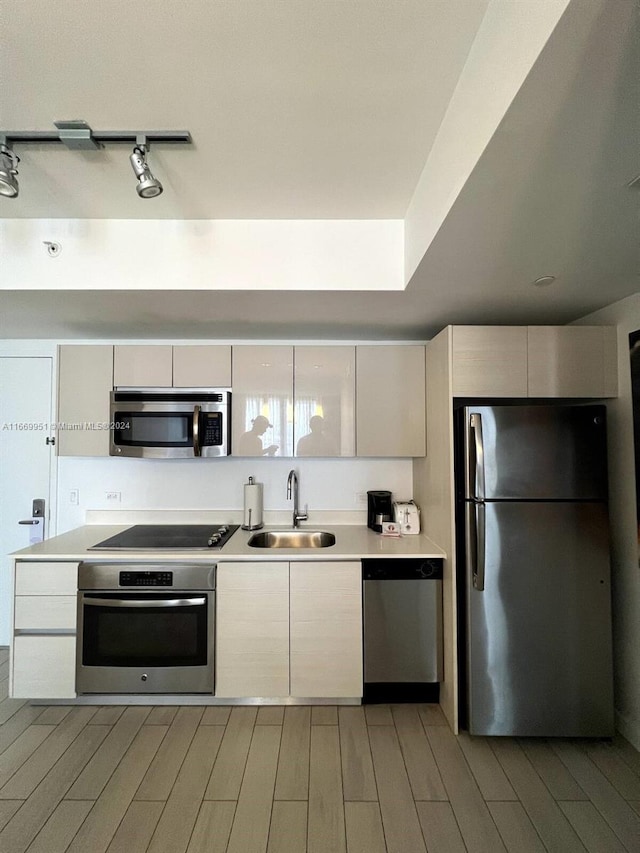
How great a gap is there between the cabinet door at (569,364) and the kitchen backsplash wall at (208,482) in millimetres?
1136

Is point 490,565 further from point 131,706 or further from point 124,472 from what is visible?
point 124,472

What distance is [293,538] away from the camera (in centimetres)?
282

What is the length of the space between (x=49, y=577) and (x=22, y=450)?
1.18m

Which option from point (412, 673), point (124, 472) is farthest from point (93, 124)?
point (412, 673)

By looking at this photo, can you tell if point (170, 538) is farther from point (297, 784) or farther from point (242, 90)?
point (242, 90)

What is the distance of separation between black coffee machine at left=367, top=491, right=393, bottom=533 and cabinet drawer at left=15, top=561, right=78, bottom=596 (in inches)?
73.9

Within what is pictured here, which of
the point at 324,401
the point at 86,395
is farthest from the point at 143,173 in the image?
the point at 86,395

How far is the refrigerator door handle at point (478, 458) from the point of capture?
2018 millimetres

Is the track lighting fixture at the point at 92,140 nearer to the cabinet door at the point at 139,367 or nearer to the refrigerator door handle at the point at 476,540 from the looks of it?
the cabinet door at the point at 139,367

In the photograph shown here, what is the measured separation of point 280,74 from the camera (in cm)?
115

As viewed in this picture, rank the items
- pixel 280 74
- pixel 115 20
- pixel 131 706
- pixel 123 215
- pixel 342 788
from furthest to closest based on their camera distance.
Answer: pixel 131 706 → pixel 123 215 → pixel 342 788 → pixel 280 74 → pixel 115 20

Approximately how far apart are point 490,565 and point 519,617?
302 mm

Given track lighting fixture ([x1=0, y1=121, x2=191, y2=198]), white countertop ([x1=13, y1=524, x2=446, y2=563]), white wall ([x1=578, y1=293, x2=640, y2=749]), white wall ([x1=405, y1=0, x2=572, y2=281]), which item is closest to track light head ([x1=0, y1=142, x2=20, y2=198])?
track lighting fixture ([x1=0, y1=121, x2=191, y2=198])

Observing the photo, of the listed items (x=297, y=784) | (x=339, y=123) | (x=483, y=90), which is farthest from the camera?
(x=297, y=784)
